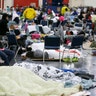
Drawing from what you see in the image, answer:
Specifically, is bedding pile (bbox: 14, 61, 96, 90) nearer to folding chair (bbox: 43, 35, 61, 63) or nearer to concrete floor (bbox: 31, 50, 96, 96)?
concrete floor (bbox: 31, 50, 96, 96)

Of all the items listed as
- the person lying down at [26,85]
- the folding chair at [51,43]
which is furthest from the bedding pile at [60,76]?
the folding chair at [51,43]

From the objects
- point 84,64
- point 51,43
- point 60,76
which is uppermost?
point 51,43

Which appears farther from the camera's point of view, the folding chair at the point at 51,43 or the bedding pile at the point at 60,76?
the folding chair at the point at 51,43

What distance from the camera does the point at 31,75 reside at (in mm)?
9789

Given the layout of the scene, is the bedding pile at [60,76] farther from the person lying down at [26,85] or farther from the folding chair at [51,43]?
the folding chair at [51,43]

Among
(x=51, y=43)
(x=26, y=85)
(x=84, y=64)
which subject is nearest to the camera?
(x=26, y=85)

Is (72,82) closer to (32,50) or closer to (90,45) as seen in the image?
(32,50)

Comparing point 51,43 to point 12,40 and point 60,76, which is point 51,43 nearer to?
point 12,40

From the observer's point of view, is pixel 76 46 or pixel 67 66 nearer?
pixel 67 66

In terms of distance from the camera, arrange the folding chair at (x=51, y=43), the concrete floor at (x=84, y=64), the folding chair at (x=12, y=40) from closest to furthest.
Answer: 1. the concrete floor at (x=84, y=64)
2. the folding chair at (x=51, y=43)
3. the folding chair at (x=12, y=40)

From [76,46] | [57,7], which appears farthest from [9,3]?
[76,46]

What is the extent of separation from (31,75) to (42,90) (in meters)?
0.70

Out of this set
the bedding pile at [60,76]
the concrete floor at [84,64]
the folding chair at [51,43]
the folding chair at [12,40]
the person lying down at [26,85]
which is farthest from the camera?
the folding chair at [12,40]

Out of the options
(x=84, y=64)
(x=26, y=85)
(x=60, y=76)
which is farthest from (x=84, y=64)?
(x=26, y=85)
